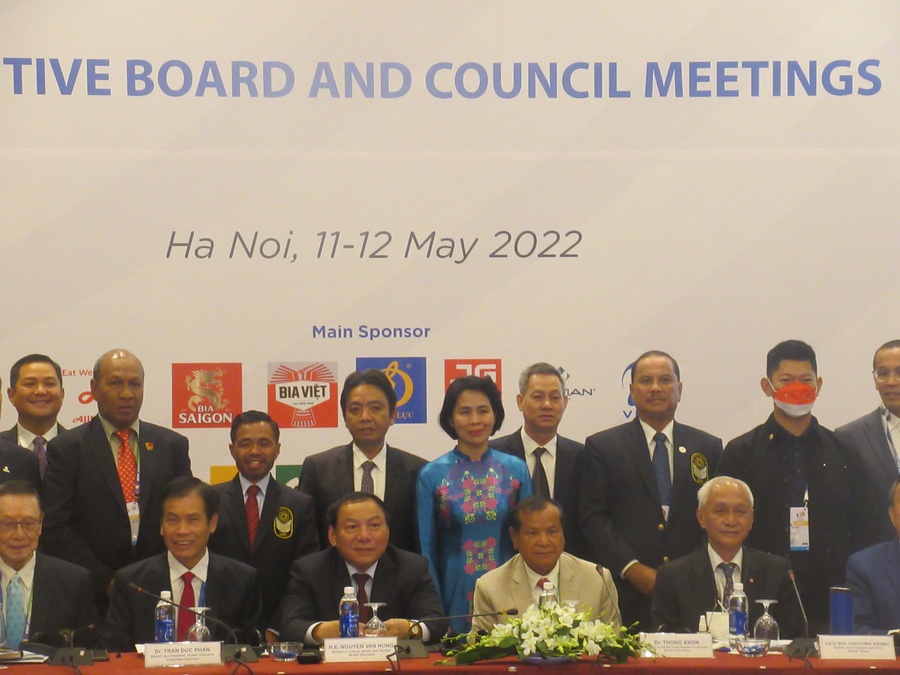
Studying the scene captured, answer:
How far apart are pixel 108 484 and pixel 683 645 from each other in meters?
2.32

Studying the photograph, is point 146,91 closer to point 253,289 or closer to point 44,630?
point 253,289

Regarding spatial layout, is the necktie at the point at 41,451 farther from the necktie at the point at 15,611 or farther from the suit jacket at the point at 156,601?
the suit jacket at the point at 156,601

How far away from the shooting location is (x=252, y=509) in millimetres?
4531

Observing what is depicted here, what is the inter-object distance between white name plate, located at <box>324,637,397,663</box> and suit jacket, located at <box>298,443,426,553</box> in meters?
1.14

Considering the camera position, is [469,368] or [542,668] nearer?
[542,668]

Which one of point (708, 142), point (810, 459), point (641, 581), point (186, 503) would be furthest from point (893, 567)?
point (186, 503)

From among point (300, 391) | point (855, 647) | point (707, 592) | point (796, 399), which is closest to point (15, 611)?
point (300, 391)

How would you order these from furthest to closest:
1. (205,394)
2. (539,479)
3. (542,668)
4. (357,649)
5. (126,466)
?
Answer: (205,394) < (539,479) < (126,466) < (357,649) < (542,668)

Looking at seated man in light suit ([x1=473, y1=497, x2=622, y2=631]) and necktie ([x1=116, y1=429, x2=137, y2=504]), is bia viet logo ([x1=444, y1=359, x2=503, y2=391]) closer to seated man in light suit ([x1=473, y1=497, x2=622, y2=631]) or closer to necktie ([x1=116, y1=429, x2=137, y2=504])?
seated man in light suit ([x1=473, y1=497, x2=622, y2=631])

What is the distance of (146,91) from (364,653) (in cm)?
283

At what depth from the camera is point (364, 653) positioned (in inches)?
130

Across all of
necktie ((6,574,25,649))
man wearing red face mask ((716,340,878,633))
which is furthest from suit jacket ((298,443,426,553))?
man wearing red face mask ((716,340,878,633))

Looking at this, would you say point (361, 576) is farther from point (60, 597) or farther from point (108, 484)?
point (108, 484)

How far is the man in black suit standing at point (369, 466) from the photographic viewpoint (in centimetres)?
454
